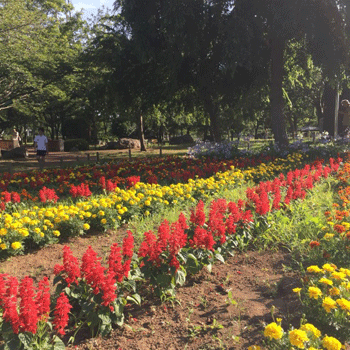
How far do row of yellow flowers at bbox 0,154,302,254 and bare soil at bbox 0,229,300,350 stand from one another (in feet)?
1.17

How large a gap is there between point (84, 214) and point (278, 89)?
11.7 m

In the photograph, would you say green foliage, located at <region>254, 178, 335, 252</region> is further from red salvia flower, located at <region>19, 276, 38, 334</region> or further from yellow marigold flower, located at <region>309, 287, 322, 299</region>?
red salvia flower, located at <region>19, 276, 38, 334</region>

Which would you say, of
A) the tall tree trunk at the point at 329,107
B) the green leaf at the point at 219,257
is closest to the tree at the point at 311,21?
the green leaf at the point at 219,257

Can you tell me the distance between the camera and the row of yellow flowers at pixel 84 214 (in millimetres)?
4359

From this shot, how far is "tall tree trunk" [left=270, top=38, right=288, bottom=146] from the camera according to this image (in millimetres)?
14375

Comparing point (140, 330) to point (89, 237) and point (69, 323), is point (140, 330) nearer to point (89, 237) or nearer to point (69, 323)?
point (69, 323)

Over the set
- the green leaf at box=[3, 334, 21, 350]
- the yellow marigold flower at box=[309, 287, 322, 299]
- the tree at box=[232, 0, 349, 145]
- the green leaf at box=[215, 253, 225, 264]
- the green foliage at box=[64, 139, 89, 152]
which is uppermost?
the tree at box=[232, 0, 349, 145]

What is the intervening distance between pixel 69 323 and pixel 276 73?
1369 cm

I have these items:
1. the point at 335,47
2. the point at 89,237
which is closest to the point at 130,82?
the point at 335,47

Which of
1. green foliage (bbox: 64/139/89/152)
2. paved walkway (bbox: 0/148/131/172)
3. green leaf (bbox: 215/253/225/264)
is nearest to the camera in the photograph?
green leaf (bbox: 215/253/225/264)

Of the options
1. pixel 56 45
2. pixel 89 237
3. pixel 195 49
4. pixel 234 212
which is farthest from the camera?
pixel 56 45

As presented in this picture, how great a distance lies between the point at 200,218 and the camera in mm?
3965

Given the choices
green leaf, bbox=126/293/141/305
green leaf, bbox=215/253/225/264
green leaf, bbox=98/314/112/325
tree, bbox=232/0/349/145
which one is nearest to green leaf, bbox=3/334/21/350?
green leaf, bbox=98/314/112/325

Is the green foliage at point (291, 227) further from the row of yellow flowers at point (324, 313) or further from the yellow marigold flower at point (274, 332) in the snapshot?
the yellow marigold flower at point (274, 332)
